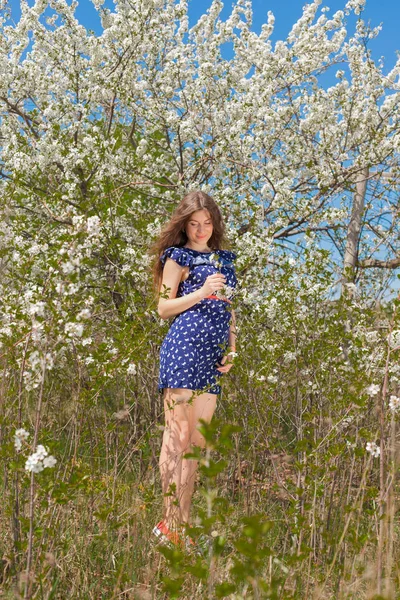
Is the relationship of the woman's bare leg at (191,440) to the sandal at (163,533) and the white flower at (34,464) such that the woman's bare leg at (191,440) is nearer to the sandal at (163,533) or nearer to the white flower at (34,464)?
the sandal at (163,533)

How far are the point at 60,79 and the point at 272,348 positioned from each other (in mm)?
4093

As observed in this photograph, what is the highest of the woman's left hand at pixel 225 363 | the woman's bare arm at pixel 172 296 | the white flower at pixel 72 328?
the woman's bare arm at pixel 172 296

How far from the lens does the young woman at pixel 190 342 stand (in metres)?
3.47

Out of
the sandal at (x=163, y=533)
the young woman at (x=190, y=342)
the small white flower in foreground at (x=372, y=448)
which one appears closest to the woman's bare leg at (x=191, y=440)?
the young woman at (x=190, y=342)

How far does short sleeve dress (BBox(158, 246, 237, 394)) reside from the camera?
352cm

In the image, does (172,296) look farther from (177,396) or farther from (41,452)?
(41,452)

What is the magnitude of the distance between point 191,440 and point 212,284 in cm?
87

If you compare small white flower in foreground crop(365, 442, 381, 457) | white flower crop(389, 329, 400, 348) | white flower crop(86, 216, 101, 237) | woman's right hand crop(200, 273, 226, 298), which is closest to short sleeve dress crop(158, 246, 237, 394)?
woman's right hand crop(200, 273, 226, 298)

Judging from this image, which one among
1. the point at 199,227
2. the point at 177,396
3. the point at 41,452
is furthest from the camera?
the point at 199,227

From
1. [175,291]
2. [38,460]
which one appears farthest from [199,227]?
[38,460]

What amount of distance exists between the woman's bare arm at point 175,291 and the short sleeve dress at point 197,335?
2.1 inches

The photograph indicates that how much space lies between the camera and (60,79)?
698cm

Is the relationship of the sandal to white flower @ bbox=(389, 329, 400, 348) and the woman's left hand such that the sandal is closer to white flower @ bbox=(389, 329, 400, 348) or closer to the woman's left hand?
the woman's left hand

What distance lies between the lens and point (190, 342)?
354 centimetres
